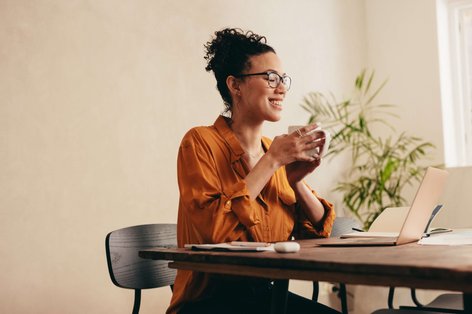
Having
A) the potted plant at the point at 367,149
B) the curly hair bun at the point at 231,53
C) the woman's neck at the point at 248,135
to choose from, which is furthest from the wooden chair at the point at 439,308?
the potted plant at the point at 367,149

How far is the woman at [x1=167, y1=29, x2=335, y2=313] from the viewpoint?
1.58 metres

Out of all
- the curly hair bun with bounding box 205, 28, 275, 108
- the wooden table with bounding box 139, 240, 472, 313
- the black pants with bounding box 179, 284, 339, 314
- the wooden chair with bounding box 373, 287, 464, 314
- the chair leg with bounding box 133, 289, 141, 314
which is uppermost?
the curly hair bun with bounding box 205, 28, 275, 108

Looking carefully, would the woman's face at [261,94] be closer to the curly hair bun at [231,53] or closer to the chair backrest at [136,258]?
the curly hair bun at [231,53]

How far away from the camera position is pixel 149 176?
291 cm

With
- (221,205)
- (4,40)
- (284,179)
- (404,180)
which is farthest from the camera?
(404,180)

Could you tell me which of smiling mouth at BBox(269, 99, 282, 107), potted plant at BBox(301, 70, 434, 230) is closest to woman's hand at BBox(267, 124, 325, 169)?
smiling mouth at BBox(269, 99, 282, 107)

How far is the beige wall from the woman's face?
1016 millimetres

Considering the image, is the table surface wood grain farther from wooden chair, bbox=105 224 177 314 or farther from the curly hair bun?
the curly hair bun

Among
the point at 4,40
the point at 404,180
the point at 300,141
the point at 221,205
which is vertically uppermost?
the point at 4,40

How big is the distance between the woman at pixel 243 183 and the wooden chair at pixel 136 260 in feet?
0.79

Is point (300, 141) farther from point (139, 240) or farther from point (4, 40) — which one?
point (4, 40)

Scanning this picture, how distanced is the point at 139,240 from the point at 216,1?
1.92 m

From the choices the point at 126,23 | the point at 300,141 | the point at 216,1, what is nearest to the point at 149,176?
the point at 126,23

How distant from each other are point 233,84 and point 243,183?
0.48 metres
